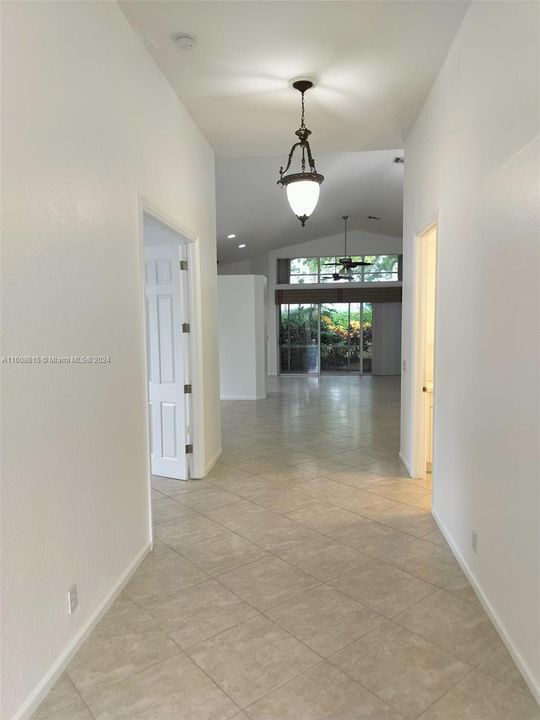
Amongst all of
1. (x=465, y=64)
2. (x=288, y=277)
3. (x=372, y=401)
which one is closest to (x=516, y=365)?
(x=465, y=64)

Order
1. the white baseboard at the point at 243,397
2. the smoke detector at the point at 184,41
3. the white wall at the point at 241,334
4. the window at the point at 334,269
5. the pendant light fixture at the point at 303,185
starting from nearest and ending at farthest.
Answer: the smoke detector at the point at 184,41 → the pendant light fixture at the point at 303,185 → the white wall at the point at 241,334 → the white baseboard at the point at 243,397 → the window at the point at 334,269

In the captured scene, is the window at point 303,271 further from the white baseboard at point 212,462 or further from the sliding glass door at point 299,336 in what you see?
the white baseboard at point 212,462

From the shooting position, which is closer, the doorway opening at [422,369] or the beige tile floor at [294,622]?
the beige tile floor at [294,622]

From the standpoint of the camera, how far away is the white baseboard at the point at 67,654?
5.93ft

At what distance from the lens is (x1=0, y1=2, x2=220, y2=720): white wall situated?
1769 millimetres

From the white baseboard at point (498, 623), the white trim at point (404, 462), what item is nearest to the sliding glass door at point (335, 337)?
the white trim at point (404, 462)

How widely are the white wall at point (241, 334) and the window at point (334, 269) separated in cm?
403

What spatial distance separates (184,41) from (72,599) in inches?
122

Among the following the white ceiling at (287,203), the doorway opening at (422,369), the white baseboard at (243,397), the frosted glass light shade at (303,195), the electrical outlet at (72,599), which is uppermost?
the white ceiling at (287,203)

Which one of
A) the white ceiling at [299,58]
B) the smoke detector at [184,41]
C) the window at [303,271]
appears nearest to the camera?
the white ceiling at [299,58]

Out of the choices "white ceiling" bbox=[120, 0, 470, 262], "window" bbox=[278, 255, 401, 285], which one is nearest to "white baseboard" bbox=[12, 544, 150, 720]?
"white ceiling" bbox=[120, 0, 470, 262]

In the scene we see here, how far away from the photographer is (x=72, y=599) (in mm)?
2162

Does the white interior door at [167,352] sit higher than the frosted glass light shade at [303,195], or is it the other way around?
the frosted glass light shade at [303,195]

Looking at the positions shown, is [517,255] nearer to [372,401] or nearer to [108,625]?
[108,625]
